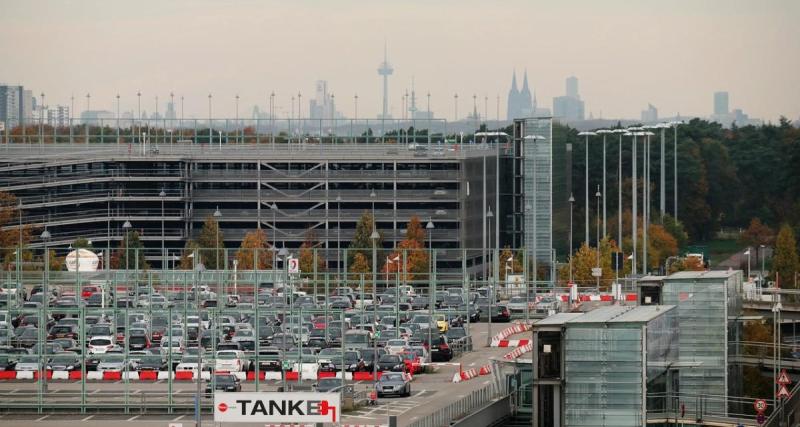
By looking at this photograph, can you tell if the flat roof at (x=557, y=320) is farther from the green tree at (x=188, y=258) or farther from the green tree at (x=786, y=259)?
the green tree at (x=188, y=258)

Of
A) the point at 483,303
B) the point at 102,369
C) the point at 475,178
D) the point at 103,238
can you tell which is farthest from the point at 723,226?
the point at 102,369

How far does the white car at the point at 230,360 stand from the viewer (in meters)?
59.7

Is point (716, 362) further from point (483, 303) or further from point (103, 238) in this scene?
point (103, 238)

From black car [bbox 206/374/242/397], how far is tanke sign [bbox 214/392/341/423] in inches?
750

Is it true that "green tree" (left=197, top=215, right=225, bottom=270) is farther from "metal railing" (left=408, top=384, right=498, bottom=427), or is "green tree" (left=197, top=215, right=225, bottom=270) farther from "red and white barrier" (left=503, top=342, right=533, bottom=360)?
"metal railing" (left=408, top=384, right=498, bottom=427)

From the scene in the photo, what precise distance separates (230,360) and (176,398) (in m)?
5.54

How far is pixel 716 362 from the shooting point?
47.2 m

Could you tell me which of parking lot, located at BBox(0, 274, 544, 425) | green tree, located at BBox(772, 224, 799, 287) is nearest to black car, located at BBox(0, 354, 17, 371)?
parking lot, located at BBox(0, 274, 544, 425)

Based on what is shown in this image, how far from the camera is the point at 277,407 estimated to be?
34000mm

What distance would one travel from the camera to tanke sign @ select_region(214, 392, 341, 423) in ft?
111

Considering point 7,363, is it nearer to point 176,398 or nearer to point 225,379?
point 176,398

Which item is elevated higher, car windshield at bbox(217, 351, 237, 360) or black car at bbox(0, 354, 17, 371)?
car windshield at bbox(217, 351, 237, 360)

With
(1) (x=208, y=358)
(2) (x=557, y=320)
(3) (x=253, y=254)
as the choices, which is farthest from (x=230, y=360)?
(3) (x=253, y=254)

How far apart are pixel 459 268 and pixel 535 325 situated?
3512 inches
